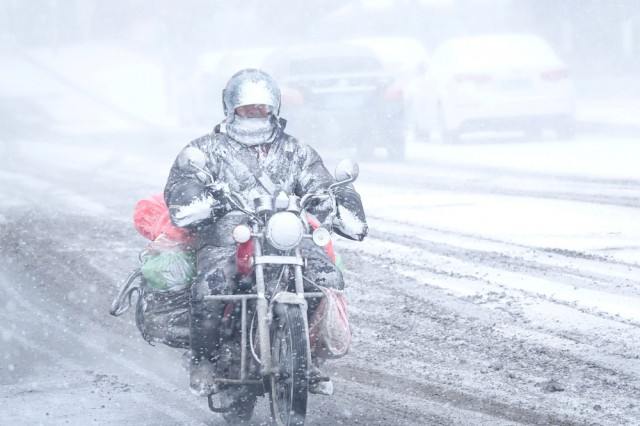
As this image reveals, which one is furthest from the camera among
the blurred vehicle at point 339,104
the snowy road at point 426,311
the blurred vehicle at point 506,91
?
the blurred vehicle at point 506,91

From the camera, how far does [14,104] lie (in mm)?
35000

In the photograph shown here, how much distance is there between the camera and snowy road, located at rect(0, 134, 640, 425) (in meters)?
6.46

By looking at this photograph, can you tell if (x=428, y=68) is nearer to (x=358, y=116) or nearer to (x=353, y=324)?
(x=358, y=116)

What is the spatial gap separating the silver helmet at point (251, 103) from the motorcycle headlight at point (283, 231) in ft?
2.49

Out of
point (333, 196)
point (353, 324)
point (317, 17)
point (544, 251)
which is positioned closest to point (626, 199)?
point (544, 251)

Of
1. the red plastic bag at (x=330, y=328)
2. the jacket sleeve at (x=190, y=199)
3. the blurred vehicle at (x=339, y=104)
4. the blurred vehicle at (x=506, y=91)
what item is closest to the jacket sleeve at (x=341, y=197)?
the red plastic bag at (x=330, y=328)

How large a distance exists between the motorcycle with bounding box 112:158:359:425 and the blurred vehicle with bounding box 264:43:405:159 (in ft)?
45.7

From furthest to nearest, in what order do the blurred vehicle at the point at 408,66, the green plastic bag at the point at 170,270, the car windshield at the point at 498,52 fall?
the blurred vehicle at the point at 408,66
the car windshield at the point at 498,52
the green plastic bag at the point at 170,270

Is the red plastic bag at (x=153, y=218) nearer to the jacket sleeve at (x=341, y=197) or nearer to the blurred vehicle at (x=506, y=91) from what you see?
the jacket sleeve at (x=341, y=197)

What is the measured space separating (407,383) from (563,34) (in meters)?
31.3

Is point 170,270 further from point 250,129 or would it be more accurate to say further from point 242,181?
point 250,129

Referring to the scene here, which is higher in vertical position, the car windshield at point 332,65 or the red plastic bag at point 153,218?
the car windshield at point 332,65

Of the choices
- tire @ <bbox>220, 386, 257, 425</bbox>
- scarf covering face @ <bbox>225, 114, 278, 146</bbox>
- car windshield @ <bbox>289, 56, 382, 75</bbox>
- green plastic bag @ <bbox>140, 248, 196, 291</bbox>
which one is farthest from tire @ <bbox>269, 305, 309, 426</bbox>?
car windshield @ <bbox>289, 56, 382, 75</bbox>

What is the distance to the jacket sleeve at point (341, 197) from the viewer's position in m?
6.14
